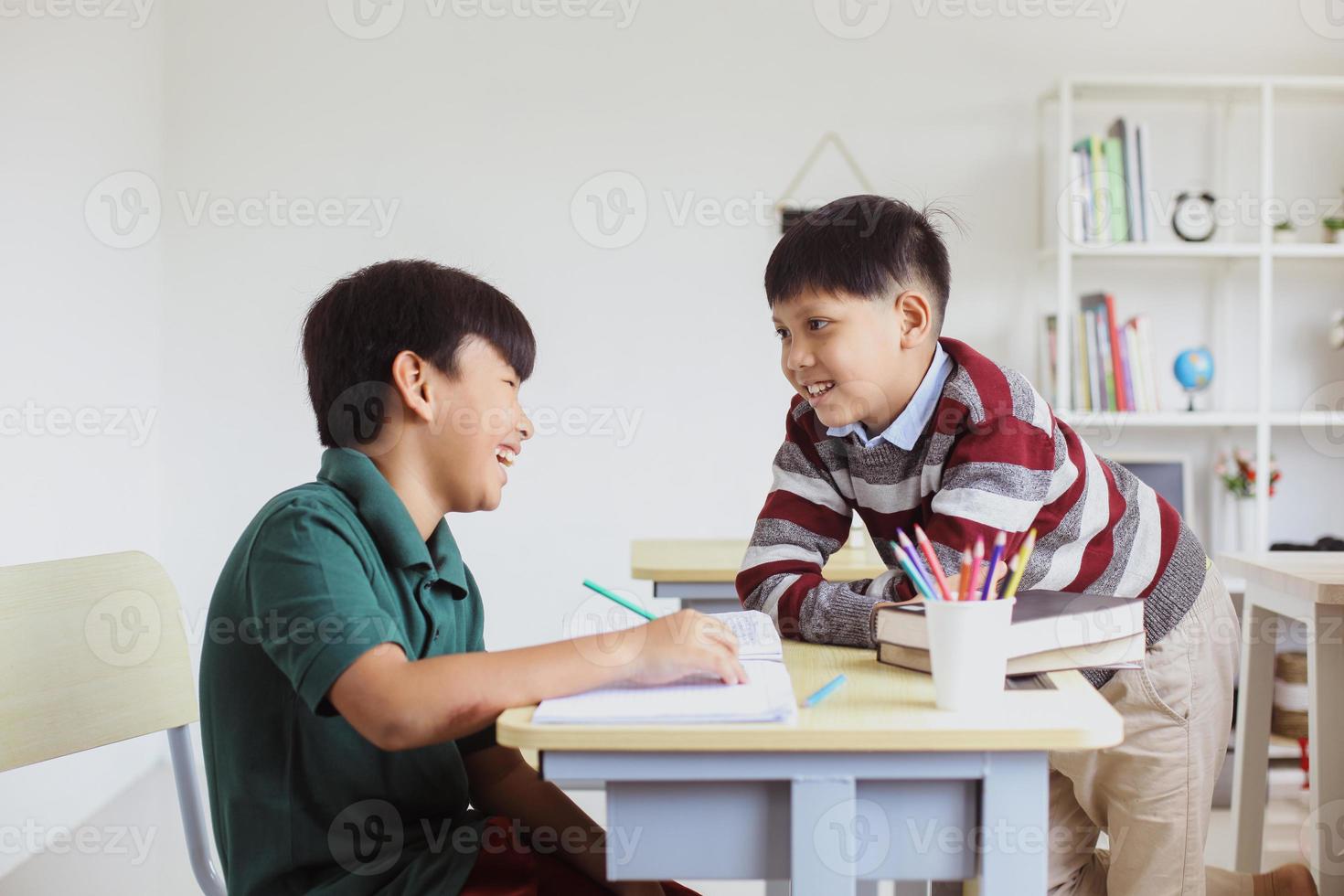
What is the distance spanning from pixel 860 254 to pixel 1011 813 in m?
0.72

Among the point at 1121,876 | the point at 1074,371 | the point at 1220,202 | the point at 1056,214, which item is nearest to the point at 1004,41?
the point at 1056,214

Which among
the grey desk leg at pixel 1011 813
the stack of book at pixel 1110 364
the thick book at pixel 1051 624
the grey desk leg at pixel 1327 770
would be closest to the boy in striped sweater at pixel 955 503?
the thick book at pixel 1051 624

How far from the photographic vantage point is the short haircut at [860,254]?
138cm

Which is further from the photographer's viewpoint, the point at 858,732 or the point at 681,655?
A: the point at 681,655

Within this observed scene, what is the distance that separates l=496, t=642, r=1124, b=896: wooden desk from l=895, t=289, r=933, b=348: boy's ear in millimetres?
585

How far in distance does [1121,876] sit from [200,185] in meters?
3.10

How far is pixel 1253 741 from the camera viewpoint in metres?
2.10
